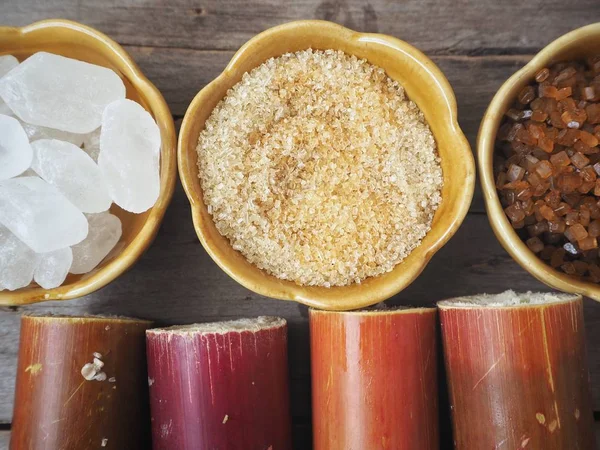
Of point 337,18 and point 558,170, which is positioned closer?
point 558,170

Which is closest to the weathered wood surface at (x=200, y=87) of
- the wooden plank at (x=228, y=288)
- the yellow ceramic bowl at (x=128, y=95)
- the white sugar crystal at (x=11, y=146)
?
the wooden plank at (x=228, y=288)

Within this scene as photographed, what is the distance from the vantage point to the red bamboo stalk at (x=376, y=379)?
2.66ft

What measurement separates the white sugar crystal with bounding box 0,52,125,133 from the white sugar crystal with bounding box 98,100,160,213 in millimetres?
44

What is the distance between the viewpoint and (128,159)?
81 cm

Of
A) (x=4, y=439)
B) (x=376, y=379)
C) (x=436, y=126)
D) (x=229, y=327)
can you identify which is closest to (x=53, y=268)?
(x=229, y=327)

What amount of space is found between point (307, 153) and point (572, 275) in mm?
457

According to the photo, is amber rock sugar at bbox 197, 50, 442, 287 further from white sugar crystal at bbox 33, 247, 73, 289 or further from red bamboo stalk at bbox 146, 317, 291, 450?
white sugar crystal at bbox 33, 247, 73, 289

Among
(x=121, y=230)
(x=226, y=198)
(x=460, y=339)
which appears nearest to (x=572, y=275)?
(x=460, y=339)

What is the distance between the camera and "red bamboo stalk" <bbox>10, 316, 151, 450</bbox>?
80 centimetres

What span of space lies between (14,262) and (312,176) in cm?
48

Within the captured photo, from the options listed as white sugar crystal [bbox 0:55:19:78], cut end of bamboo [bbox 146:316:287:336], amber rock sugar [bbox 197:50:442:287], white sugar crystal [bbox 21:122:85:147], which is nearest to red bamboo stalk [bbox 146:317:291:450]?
cut end of bamboo [bbox 146:316:287:336]

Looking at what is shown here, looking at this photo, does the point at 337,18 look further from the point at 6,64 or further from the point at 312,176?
the point at 6,64

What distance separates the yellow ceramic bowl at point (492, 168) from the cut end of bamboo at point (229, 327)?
0.38 m

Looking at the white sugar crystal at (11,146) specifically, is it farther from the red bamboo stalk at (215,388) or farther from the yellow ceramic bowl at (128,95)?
the red bamboo stalk at (215,388)
